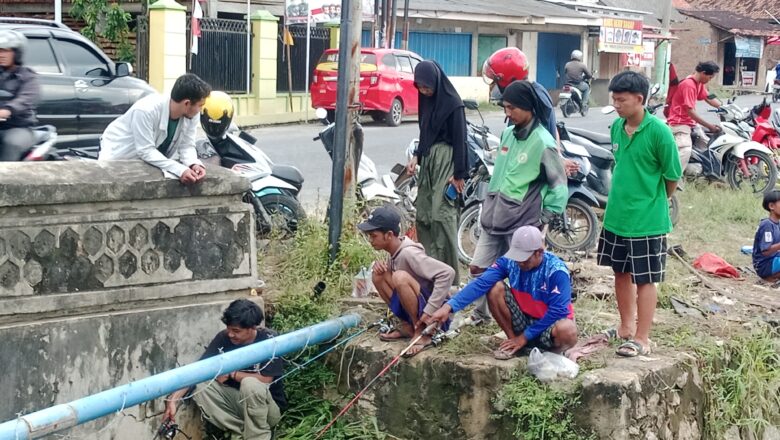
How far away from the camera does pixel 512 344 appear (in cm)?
508

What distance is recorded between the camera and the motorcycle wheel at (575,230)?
7594 mm

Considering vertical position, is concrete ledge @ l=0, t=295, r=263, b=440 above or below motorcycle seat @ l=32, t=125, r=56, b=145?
below

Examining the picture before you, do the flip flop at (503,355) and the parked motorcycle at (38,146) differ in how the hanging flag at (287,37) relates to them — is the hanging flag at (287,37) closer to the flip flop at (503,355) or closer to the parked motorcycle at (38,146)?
the parked motorcycle at (38,146)

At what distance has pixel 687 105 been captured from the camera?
10125 millimetres

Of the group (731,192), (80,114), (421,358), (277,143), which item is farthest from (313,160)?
(421,358)

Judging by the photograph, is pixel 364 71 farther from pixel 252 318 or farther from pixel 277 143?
pixel 252 318

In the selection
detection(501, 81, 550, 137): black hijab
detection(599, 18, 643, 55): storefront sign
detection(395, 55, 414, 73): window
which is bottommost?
detection(501, 81, 550, 137): black hijab

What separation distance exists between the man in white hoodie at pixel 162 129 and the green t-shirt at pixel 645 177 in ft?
7.52

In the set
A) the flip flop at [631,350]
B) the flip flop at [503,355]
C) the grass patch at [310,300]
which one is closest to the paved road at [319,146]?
the grass patch at [310,300]

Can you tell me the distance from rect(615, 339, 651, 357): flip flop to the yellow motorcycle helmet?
3675 millimetres

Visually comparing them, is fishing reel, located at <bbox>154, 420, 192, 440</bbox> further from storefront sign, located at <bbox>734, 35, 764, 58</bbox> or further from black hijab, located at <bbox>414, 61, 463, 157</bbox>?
storefront sign, located at <bbox>734, 35, 764, 58</bbox>

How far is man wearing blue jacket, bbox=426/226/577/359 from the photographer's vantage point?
16.2 ft

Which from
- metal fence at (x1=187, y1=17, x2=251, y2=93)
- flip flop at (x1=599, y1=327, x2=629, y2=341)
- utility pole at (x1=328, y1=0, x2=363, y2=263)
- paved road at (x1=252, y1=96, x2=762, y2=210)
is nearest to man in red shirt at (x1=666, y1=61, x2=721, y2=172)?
paved road at (x1=252, y1=96, x2=762, y2=210)

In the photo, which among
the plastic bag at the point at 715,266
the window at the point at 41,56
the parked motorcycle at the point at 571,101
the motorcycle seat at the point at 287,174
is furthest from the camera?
the parked motorcycle at the point at 571,101
